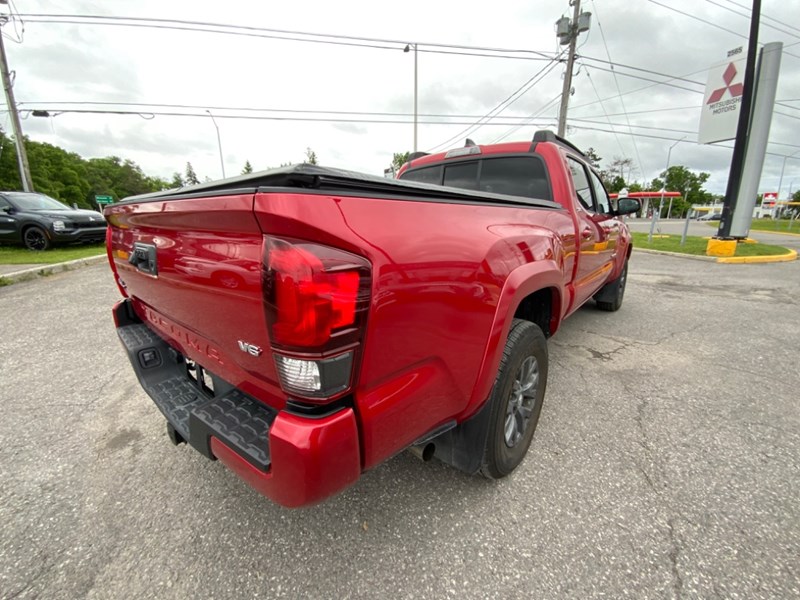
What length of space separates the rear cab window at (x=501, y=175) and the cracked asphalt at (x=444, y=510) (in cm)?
163

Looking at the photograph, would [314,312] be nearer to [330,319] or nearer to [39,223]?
[330,319]

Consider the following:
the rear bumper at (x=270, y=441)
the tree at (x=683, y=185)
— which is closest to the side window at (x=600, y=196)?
the rear bumper at (x=270, y=441)

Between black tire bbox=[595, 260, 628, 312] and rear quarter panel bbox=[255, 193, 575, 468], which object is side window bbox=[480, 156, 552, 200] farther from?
black tire bbox=[595, 260, 628, 312]

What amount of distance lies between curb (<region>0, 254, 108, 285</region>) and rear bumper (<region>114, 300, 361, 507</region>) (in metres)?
7.29

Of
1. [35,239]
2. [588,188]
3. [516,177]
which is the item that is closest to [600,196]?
[588,188]

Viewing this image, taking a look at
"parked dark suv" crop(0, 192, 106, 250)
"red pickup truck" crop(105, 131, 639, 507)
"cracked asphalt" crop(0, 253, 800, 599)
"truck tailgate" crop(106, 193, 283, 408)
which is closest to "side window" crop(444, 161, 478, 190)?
"red pickup truck" crop(105, 131, 639, 507)

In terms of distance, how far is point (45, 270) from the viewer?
7160mm

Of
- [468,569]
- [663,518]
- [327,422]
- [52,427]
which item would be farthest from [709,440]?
[52,427]

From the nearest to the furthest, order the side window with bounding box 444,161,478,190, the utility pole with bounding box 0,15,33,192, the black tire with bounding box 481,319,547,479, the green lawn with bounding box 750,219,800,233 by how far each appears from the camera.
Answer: the black tire with bounding box 481,319,547,479, the side window with bounding box 444,161,478,190, the utility pole with bounding box 0,15,33,192, the green lawn with bounding box 750,219,800,233

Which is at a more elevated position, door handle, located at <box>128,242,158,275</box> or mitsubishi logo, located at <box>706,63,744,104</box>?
mitsubishi logo, located at <box>706,63,744,104</box>

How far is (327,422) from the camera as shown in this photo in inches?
42.2

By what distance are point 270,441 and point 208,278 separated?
591 mm

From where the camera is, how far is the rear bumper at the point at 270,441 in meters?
1.06

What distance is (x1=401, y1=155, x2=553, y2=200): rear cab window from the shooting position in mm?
2936
